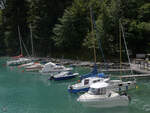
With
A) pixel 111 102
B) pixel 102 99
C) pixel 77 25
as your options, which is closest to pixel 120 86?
pixel 111 102

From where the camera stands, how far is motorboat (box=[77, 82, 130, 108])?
75.2 feet

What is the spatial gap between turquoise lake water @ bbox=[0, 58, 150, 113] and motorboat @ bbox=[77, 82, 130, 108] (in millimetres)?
757

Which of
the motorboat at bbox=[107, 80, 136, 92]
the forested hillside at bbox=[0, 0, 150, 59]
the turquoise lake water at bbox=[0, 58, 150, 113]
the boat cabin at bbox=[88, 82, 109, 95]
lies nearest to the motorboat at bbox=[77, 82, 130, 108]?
the boat cabin at bbox=[88, 82, 109, 95]

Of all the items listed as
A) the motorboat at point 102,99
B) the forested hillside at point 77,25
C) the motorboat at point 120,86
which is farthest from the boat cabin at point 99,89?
the forested hillside at point 77,25

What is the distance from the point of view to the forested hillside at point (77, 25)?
148 ft

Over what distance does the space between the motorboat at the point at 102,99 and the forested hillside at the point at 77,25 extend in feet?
43.5

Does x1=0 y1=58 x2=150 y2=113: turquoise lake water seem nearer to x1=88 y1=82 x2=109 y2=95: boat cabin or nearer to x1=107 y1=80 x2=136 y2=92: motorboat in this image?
x1=107 y1=80 x2=136 y2=92: motorboat

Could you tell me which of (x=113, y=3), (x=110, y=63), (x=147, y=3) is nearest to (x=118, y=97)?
(x=110, y=63)

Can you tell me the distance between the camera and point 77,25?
58.6 metres

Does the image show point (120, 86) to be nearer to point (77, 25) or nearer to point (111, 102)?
point (111, 102)

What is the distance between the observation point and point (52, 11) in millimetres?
69188

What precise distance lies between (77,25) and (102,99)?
127 feet

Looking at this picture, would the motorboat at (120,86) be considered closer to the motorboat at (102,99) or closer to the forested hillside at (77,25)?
the motorboat at (102,99)

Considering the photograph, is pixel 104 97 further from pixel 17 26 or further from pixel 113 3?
pixel 17 26
